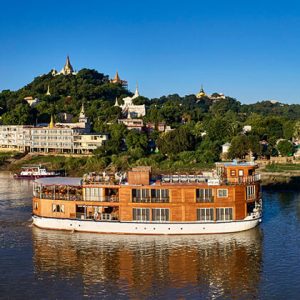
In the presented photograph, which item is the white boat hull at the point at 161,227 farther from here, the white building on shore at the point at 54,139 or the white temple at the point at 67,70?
the white temple at the point at 67,70

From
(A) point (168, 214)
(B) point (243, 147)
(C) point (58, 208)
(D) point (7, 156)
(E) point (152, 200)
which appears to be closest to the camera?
(A) point (168, 214)

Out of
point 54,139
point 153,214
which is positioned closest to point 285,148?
point 54,139

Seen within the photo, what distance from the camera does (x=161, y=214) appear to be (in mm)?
37219

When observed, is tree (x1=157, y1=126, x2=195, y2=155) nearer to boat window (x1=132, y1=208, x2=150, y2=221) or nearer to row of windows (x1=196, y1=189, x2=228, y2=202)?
row of windows (x1=196, y1=189, x2=228, y2=202)

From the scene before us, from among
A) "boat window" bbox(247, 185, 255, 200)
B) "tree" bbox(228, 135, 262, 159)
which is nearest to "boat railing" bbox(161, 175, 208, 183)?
"boat window" bbox(247, 185, 255, 200)

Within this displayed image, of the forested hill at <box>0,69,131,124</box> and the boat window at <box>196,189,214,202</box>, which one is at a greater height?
the forested hill at <box>0,69,131,124</box>

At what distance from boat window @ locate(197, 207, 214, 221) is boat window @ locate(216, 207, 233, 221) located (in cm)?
40

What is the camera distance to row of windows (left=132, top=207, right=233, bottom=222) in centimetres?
3719

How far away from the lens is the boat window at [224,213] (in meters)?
37.2

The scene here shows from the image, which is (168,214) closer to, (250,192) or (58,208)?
(250,192)

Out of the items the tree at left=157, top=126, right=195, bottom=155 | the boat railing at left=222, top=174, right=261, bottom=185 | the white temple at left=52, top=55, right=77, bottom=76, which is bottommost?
the boat railing at left=222, top=174, right=261, bottom=185

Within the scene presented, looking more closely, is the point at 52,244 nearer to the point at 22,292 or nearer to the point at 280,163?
the point at 22,292

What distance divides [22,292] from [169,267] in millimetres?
8191

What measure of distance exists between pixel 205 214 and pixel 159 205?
10.2ft
